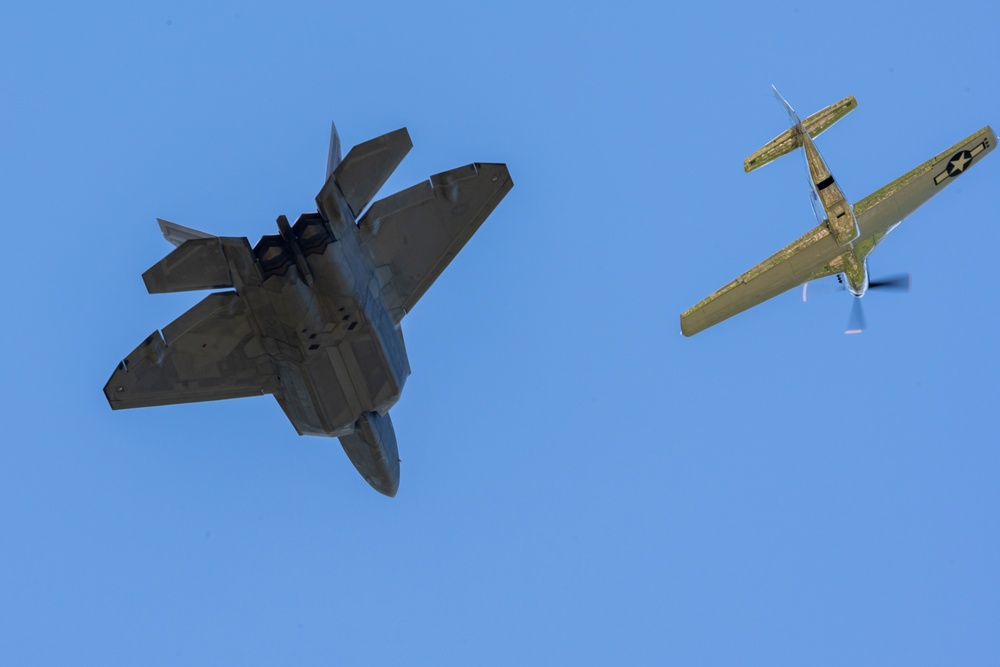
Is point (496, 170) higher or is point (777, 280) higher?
point (496, 170)

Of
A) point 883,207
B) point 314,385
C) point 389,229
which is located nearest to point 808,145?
point 883,207

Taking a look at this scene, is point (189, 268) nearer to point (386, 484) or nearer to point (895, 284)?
point (386, 484)

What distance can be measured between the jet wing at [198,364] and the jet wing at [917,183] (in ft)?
67.7

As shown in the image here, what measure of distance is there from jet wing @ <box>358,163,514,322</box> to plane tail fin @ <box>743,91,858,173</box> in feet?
41.6

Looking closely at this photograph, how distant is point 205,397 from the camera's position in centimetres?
3161

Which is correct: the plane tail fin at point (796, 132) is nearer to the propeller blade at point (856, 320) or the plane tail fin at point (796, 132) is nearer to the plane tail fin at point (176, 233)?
the propeller blade at point (856, 320)

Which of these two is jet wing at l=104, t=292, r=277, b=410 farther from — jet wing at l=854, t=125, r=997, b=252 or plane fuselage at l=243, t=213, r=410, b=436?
jet wing at l=854, t=125, r=997, b=252

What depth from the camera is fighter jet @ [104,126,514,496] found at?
27.7 meters

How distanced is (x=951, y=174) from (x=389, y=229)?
2029cm

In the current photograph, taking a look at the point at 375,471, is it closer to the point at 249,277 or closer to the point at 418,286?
the point at 418,286

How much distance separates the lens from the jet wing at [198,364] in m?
29.9

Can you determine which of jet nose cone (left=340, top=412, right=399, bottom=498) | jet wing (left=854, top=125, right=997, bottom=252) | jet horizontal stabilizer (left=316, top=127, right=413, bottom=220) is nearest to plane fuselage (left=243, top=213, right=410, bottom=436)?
jet nose cone (left=340, top=412, right=399, bottom=498)

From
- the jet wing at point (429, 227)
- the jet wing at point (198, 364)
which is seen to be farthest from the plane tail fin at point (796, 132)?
the jet wing at point (198, 364)

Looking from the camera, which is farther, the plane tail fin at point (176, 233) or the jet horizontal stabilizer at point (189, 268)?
the plane tail fin at point (176, 233)
